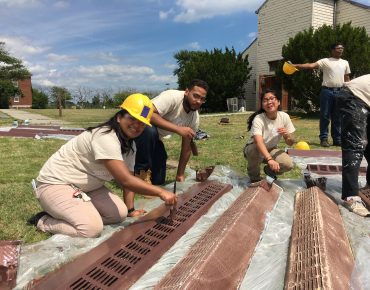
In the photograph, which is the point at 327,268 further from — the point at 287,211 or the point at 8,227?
the point at 8,227

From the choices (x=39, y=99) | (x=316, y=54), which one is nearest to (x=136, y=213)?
Result: (x=316, y=54)

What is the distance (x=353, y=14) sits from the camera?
1902 cm

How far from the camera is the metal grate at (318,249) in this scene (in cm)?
194

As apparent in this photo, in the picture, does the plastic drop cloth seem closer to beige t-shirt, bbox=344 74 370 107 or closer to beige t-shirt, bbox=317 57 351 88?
beige t-shirt, bbox=344 74 370 107

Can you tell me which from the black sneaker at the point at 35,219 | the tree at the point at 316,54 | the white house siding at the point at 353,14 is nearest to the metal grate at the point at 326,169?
the black sneaker at the point at 35,219

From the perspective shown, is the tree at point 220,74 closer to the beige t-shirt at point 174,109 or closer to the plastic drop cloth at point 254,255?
the beige t-shirt at point 174,109

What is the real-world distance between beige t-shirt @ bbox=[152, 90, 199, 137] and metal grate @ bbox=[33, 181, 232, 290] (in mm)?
1140

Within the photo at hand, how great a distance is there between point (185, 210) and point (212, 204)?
1.05 ft

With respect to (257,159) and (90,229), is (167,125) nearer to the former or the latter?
(257,159)

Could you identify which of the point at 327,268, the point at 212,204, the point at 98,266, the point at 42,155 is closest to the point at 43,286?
the point at 98,266

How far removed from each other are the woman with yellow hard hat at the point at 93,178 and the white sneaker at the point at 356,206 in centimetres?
170

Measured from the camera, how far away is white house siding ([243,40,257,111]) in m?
24.1

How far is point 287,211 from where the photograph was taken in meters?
3.47

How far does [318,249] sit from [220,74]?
20.5 meters
